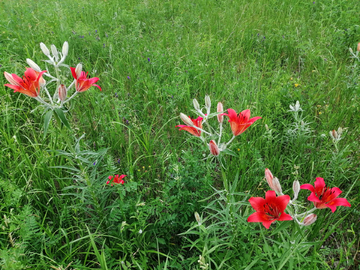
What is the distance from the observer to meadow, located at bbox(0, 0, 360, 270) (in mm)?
1298

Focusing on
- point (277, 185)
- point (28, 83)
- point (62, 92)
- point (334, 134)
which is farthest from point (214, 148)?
point (334, 134)

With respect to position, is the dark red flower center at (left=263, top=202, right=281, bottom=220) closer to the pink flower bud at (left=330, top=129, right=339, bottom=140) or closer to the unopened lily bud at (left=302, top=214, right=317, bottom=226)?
the unopened lily bud at (left=302, top=214, right=317, bottom=226)

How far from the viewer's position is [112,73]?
2.62m

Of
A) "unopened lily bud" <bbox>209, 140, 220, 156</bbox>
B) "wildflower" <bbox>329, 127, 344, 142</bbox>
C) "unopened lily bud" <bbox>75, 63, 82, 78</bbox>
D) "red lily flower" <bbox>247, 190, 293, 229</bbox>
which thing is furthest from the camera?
"wildflower" <bbox>329, 127, 344, 142</bbox>

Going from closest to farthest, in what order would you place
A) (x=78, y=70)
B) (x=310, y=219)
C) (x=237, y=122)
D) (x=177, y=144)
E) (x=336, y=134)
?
(x=310, y=219), (x=237, y=122), (x=78, y=70), (x=336, y=134), (x=177, y=144)

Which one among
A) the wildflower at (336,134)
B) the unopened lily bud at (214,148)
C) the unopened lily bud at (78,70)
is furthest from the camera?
the wildflower at (336,134)

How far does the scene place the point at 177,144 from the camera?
6.80 ft

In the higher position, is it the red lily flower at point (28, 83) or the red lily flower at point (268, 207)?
the red lily flower at point (28, 83)

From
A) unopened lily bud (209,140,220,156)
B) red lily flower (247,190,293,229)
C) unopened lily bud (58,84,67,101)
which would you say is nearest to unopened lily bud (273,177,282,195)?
red lily flower (247,190,293,229)

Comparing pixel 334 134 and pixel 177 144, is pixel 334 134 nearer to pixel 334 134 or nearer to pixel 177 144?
pixel 334 134

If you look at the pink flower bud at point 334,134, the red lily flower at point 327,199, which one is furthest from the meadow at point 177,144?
the red lily flower at point 327,199

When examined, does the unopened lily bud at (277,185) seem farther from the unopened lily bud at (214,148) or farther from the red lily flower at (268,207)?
the unopened lily bud at (214,148)

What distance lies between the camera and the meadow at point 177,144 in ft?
4.26

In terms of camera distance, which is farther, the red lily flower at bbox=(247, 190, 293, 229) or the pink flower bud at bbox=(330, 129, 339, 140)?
the pink flower bud at bbox=(330, 129, 339, 140)
